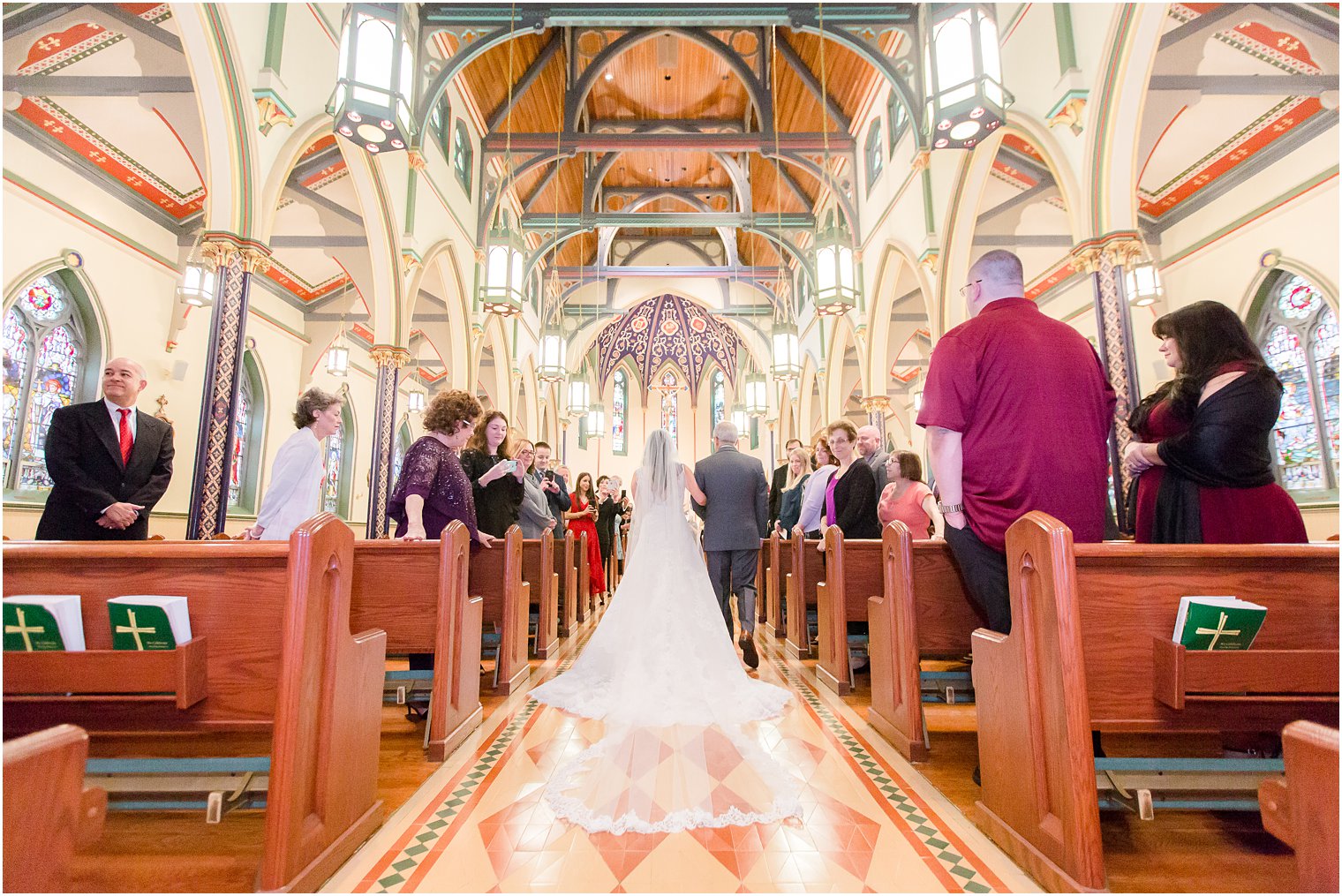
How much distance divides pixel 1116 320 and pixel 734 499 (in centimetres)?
421

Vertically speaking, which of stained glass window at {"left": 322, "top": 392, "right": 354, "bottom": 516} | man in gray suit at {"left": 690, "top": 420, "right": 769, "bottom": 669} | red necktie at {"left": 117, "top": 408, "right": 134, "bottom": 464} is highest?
stained glass window at {"left": 322, "top": 392, "right": 354, "bottom": 516}

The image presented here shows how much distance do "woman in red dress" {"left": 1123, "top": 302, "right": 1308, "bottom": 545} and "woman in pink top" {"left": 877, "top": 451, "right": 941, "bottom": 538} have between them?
178 cm

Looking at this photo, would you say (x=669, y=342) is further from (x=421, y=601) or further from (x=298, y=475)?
(x=421, y=601)

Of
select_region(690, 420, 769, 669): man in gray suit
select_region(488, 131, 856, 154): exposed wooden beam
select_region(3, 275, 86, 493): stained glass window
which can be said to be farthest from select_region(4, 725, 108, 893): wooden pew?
select_region(488, 131, 856, 154): exposed wooden beam

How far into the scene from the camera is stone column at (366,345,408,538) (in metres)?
8.52

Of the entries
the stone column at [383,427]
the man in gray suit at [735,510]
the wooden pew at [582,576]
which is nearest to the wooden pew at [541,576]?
the man in gray suit at [735,510]

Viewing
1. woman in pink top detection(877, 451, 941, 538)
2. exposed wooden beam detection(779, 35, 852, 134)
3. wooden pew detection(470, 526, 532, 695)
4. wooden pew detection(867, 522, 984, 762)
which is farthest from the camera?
exposed wooden beam detection(779, 35, 852, 134)

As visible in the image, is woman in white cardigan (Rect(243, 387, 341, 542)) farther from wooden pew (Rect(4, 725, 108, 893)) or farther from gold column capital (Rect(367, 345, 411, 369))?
gold column capital (Rect(367, 345, 411, 369))

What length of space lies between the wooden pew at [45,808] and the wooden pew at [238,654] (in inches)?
24.4

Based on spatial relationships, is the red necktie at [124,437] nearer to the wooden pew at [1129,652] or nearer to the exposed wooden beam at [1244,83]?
the wooden pew at [1129,652]

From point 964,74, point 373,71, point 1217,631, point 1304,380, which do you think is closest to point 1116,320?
point 964,74

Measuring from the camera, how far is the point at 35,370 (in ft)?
25.5

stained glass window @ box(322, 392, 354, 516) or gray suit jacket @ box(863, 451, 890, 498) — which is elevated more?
stained glass window @ box(322, 392, 354, 516)

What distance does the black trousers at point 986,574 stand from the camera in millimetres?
2176
